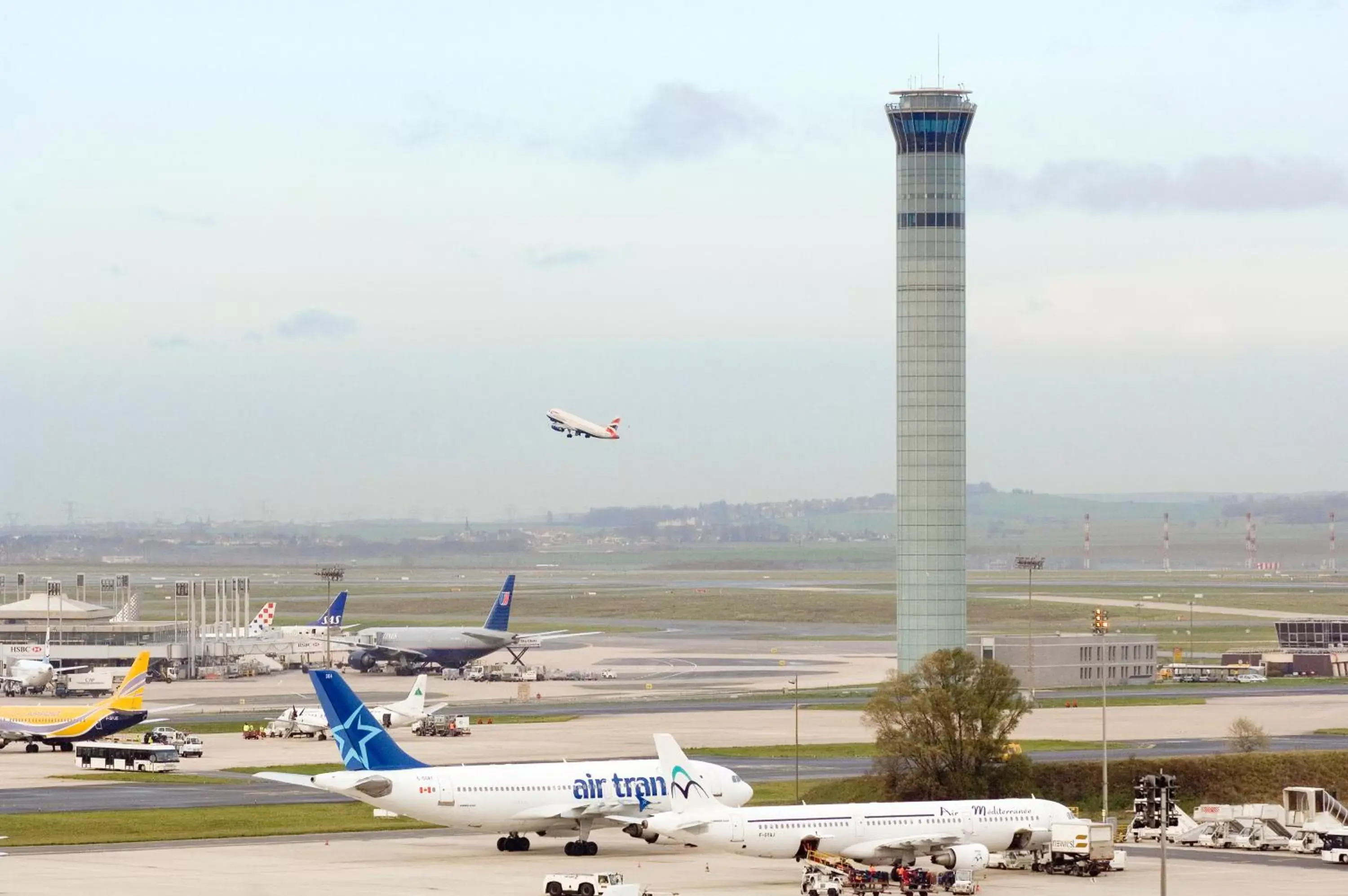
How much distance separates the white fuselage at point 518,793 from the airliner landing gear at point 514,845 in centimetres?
44

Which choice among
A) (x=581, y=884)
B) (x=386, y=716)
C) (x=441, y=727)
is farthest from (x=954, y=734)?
(x=386, y=716)

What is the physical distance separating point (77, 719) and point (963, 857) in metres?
69.9

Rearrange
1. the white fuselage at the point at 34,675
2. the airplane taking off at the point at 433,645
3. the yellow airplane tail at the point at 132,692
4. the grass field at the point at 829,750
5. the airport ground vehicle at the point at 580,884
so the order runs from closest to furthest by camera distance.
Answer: the airport ground vehicle at the point at 580,884 < the grass field at the point at 829,750 < the yellow airplane tail at the point at 132,692 < the white fuselage at the point at 34,675 < the airplane taking off at the point at 433,645

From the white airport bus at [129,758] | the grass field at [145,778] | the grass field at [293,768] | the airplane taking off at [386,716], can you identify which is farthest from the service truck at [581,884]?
the airplane taking off at [386,716]

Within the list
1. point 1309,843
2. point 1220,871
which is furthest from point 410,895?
point 1309,843

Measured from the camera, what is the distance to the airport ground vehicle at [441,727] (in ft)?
420

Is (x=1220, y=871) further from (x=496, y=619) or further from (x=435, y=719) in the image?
(x=496, y=619)

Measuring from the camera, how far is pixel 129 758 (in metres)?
112

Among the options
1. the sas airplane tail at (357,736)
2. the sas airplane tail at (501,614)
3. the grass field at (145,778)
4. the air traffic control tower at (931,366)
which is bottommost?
the grass field at (145,778)

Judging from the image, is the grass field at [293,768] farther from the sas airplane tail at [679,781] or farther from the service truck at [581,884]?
the service truck at [581,884]

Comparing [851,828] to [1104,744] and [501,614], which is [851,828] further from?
[501,614]

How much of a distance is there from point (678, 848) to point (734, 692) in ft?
272

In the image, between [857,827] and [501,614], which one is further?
[501,614]

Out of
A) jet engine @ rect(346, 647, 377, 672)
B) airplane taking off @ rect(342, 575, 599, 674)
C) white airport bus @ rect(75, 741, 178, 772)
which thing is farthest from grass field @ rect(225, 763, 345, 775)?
jet engine @ rect(346, 647, 377, 672)
